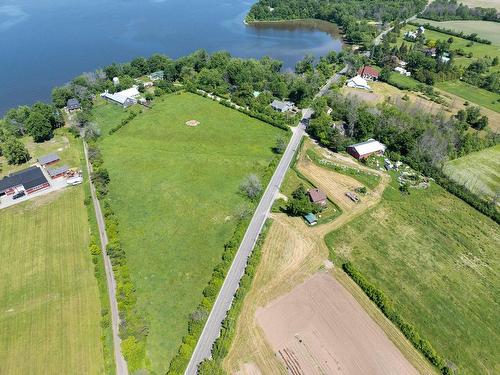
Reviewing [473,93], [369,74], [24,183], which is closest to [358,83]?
[369,74]

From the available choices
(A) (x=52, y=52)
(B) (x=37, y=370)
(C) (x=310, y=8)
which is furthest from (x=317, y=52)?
(B) (x=37, y=370)

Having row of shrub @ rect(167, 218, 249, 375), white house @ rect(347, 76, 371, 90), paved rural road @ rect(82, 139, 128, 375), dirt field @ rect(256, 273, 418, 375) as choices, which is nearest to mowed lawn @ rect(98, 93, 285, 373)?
row of shrub @ rect(167, 218, 249, 375)

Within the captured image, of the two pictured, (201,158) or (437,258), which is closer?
(437,258)

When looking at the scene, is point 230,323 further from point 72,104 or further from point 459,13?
point 459,13

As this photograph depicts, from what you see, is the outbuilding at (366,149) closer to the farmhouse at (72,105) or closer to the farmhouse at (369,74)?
the farmhouse at (369,74)

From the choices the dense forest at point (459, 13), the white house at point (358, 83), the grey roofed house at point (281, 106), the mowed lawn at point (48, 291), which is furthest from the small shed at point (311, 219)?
the dense forest at point (459, 13)

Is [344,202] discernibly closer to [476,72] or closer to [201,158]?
[201,158]
